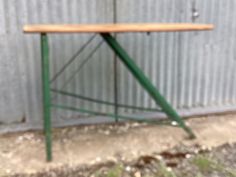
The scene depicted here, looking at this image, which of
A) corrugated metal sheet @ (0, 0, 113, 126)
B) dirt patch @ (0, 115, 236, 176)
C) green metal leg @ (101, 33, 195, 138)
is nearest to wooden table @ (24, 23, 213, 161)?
green metal leg @ (101, 33, 195, 138)

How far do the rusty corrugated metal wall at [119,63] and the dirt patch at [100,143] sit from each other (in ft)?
0.53

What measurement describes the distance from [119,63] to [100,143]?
81 centimetres

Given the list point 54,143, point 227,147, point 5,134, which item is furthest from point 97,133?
point 227,147

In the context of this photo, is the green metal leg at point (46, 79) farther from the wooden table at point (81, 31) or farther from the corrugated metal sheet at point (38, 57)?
the corrugated metal sheet at point (38, 57)

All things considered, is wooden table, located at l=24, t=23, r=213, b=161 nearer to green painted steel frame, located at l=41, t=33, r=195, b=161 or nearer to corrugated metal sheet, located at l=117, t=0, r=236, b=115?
green painted steel frame, located at l=41, t=33, r=195, b=161

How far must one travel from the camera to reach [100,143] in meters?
3.65

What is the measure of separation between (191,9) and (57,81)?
150cm

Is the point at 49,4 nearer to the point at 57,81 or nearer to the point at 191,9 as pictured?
the point at 57,81

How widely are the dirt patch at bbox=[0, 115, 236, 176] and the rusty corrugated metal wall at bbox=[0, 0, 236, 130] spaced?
16 centimetres

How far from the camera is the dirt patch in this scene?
3.33 metres

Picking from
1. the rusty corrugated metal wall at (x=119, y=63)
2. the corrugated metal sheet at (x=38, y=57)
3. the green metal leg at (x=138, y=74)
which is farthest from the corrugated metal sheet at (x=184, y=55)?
the green metal leg at (x=138, y=74)

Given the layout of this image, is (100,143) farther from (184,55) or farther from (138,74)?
(184,55)

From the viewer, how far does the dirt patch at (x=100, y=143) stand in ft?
10.9

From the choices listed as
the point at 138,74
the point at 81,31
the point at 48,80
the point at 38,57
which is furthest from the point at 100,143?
the point at 81,31
